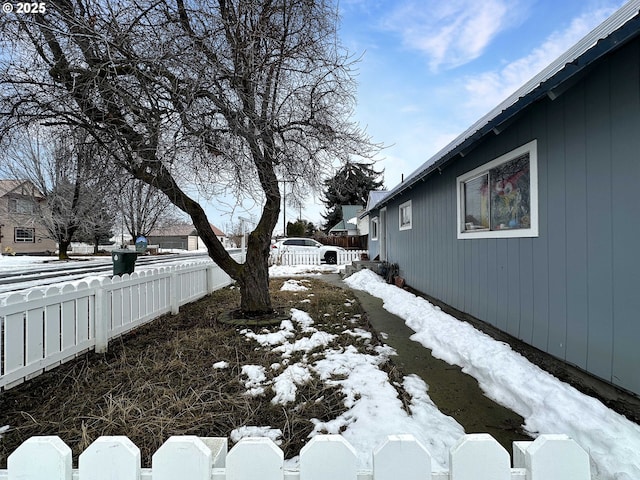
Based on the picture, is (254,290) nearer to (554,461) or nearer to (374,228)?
(554,461)

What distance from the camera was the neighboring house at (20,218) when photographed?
1708cm

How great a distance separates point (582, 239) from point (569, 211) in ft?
0.97

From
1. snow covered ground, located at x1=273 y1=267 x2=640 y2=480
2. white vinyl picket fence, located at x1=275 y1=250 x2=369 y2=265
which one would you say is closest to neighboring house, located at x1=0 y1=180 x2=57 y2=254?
white vinyl picket fence, located at x1=275 y1=250 x2=369 y2=265

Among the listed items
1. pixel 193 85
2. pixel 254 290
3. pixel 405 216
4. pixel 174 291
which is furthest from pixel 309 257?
pixel 193 85

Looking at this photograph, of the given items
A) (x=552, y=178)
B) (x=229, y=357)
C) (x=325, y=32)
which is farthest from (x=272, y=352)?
(x=325, y=32)

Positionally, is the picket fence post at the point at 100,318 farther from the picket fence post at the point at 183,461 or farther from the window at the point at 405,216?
the window at the point at 405,216

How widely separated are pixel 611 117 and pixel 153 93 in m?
4.57

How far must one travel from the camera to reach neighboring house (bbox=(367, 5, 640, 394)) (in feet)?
7.82

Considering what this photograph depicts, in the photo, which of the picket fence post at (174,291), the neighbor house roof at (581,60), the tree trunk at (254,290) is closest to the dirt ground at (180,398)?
the tree trunk at (254,290)

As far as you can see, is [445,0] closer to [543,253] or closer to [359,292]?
[543,253]

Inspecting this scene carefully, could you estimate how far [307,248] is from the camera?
17.4m

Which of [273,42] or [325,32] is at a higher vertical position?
[325,32]

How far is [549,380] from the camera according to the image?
2697mm

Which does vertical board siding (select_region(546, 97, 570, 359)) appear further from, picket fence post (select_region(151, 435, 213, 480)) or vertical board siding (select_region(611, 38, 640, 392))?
picket fence post (select_region(151, 435, 213, 480))
